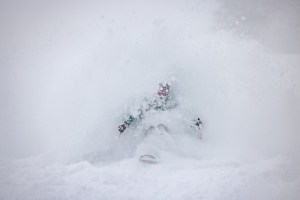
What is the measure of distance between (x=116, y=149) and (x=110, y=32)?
151 inches

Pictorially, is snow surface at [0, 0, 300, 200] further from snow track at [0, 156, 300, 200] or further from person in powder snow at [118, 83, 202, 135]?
person in powder snow at [118, 83, 202, 135]

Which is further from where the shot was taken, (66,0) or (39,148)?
(66,0)

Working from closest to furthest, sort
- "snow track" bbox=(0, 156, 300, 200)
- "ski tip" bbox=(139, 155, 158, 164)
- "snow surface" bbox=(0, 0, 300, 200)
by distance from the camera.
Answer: "snow track" bbox=(0, 156, 300, 200), "snow surface" bbox=(0, 0, 300, 200), "ski tip" bbox=(139, 155, 158, 164)

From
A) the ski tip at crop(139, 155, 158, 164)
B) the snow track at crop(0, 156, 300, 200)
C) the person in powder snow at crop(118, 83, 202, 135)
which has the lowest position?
the snow track at crop(0, 156, 300, 200)

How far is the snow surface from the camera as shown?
3.54m

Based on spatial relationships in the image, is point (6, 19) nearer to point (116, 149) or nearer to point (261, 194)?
point (116, 149)

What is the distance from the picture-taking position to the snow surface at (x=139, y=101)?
3539 millimetres

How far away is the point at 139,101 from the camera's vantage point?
18.9 feet

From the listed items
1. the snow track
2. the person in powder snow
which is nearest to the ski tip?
the snow track

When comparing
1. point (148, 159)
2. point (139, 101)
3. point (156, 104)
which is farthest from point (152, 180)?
point (139, 101)

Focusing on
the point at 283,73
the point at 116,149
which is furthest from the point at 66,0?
the point at 283,73

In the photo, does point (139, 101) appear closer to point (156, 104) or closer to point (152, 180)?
point (156, 104)

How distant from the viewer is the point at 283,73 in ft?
21.0

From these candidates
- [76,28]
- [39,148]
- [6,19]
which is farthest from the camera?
[6,19]
